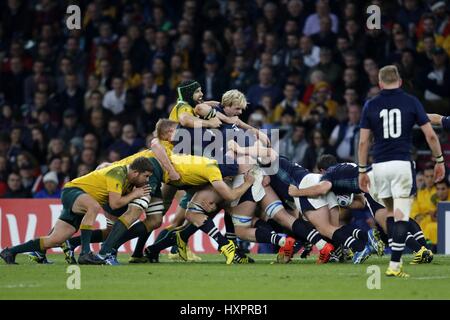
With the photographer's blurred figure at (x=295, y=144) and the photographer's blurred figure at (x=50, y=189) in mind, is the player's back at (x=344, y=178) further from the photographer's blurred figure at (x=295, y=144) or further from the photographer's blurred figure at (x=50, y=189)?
the photographer's blurred figure at (x=50, y=189)

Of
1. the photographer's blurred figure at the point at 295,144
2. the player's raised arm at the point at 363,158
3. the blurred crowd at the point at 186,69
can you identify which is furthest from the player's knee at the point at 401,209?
the photographer's blurred figure at the point at 295,144

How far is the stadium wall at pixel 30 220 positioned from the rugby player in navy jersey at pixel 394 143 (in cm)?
617

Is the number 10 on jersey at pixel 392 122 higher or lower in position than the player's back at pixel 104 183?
higher

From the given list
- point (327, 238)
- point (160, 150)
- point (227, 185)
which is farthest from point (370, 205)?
point (160, 150)

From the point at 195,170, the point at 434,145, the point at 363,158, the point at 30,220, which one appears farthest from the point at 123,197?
the point at 30,220

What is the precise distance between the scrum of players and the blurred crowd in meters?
4.16

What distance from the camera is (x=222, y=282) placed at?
10352 millimetres

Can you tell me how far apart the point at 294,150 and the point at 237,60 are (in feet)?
7.98

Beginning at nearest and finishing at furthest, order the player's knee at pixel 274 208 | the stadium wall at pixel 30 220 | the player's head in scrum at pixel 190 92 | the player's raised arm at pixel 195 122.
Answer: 1. the player's knee at pixel 274 208
2. the player's raised arm at pixel 195 122
3. the player's head in scrum at pixel 190 92
4. the stadium wall at pixel 30 220

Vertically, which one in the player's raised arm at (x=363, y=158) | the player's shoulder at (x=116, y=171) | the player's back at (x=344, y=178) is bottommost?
the player's back at (x=344, y=178)

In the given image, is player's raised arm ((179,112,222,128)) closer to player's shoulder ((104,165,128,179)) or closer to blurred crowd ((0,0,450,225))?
player's shoulder ((104,165,128,179))

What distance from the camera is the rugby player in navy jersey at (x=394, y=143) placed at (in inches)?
414

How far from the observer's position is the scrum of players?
40.8ft

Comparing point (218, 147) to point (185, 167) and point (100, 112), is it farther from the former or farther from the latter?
point (100, 112)
